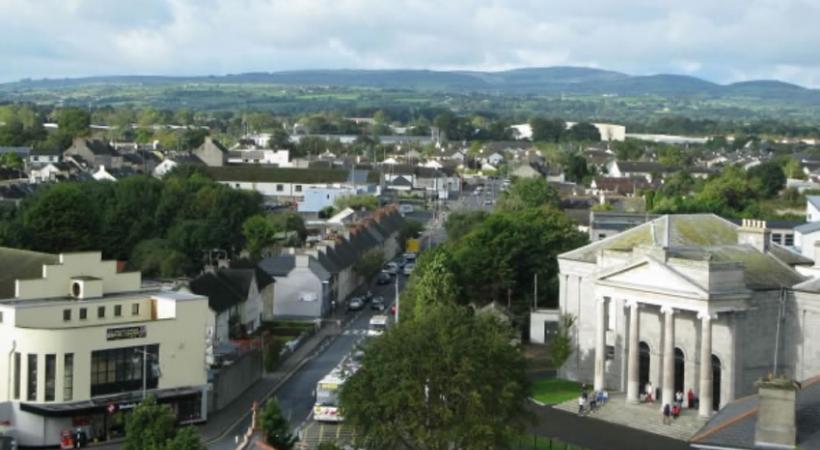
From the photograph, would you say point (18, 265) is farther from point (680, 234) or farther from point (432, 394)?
point (432, 394)

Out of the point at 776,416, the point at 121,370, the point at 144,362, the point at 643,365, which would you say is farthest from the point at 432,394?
the point at 643,365

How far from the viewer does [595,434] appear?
51.4 m

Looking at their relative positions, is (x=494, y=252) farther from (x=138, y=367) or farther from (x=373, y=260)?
(x=138, y=367)

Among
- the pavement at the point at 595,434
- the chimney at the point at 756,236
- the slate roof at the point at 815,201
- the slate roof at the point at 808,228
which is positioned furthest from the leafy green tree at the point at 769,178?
the pavement at the point at 595,434

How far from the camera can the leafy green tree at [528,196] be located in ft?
394

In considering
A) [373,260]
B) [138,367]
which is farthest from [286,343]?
[373,260]

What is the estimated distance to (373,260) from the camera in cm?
9481

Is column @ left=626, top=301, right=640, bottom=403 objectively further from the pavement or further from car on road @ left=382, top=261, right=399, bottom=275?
car on road @ left=382, top=261, right=399, bottom=275

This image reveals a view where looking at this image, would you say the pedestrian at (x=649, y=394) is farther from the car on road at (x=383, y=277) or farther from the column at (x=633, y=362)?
the car on road at (x=383, y=277)

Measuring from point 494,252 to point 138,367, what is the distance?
2854 centimetres

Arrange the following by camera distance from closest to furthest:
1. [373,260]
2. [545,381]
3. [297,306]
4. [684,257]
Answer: [684,257]
[545,381]
[297,306]
[373,260]

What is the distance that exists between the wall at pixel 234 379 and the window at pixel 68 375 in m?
5.98

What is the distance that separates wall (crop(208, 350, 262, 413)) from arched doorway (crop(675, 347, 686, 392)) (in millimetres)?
16899

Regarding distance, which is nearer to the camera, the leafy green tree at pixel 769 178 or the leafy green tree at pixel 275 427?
the leafy green tree at pixel 275 427
